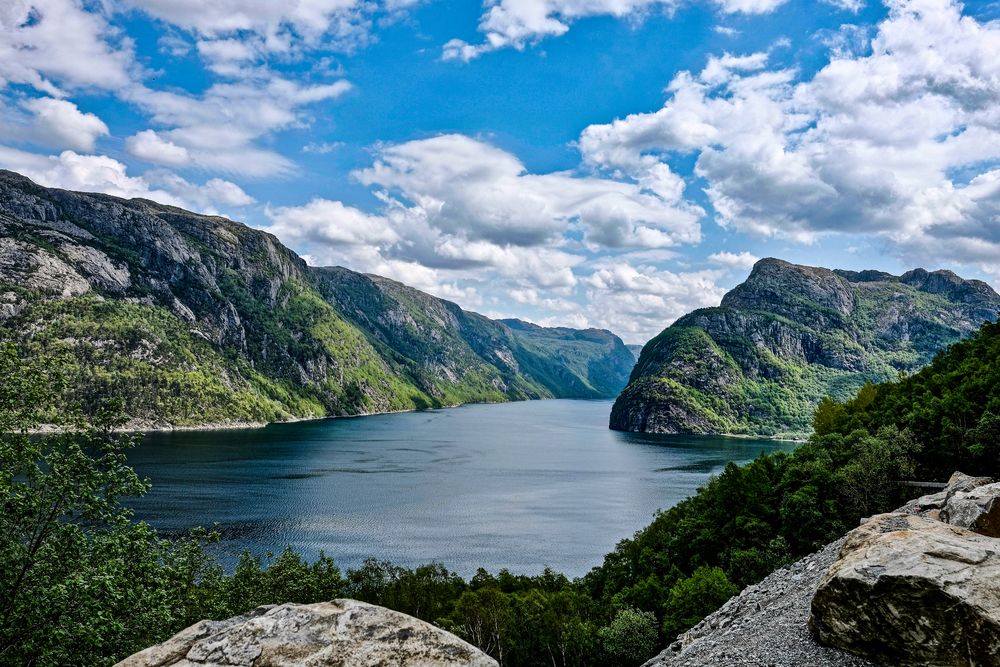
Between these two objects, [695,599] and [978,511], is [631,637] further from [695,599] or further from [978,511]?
[978,511]

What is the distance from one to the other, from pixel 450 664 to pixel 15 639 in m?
16.8

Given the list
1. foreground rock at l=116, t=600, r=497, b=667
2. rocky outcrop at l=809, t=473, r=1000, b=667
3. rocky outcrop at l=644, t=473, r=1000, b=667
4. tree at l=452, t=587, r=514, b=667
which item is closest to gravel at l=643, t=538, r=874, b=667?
rocky outcrop at l=644, t=473, r=1000, b=667

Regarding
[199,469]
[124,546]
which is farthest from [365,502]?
[124,546]

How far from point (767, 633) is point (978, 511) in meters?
10.8

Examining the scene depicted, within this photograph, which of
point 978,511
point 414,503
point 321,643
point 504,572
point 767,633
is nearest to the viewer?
point 321,643

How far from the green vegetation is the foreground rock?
833 centimetres

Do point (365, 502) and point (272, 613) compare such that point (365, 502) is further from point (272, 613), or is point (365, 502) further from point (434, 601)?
point (272, 613)

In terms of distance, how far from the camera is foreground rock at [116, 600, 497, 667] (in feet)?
33.9

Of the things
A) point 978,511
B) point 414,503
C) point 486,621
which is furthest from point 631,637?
point 414,503

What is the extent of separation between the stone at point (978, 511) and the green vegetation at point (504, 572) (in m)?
24.0

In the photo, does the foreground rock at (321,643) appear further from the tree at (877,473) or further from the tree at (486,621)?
the tree at (877,473)

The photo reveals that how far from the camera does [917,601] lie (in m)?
16.5

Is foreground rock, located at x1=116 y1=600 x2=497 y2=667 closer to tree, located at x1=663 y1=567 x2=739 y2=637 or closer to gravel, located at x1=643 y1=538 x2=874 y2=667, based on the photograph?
gravel, located at x1=643 y1=538 x2=874 y2=667

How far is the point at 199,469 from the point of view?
16125 centimetres
